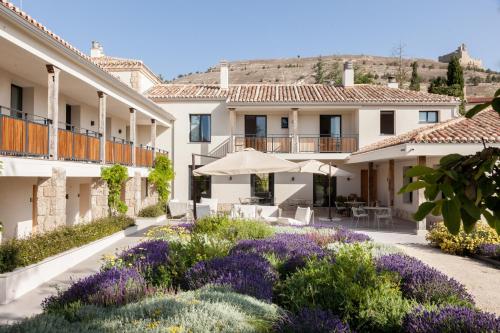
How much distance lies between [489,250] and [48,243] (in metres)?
11.3

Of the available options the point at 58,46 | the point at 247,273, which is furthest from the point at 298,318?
the point at 58,46

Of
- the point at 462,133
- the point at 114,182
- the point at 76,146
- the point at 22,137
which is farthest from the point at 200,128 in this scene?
the point at 22,137

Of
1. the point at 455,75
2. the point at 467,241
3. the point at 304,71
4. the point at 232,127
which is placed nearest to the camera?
the point at 467,241

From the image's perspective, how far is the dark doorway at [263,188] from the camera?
979 inches

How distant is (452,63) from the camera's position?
42.6 meters

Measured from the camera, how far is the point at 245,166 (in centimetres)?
1341

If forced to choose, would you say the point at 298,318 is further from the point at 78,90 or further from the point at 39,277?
the point at 78,90

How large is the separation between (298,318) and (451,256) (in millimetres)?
8891

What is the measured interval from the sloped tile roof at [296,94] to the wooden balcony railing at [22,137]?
13.2 meters

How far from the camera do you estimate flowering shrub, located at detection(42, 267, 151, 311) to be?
5.05m


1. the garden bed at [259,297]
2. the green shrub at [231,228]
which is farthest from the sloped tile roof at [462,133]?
the garden bed at [259,297]

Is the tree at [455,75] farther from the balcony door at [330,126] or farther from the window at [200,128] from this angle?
the window at [200,128]

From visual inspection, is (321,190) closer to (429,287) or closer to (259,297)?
(429,287)

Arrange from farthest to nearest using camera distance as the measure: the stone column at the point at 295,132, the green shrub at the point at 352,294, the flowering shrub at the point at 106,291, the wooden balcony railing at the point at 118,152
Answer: the stone column at the point at 295,132 → the wooden balcony railing at the point at 118,152 → the flowering shrub at the point at 106,291 → the green shrub at the point at 352,294
